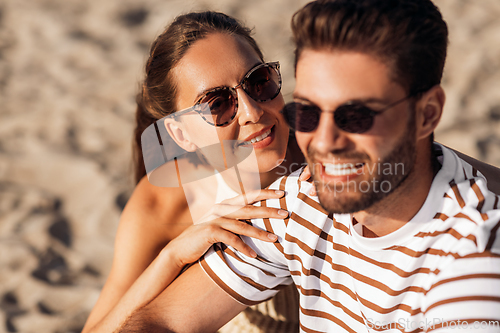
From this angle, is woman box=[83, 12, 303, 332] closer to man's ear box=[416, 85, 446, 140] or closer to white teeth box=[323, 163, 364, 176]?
white teeth box=[323, 163, 364, 176]

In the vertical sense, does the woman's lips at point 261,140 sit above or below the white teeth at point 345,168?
above

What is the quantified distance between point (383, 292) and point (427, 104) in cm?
65

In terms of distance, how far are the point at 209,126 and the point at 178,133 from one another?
1.05ft

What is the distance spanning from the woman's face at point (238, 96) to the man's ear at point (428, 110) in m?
0.82

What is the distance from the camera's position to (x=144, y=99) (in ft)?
7.88

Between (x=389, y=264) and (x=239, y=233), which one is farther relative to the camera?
(x=239, y=233)

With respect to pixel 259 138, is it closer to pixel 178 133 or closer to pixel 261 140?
pixel 261 140

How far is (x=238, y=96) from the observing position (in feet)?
6.34

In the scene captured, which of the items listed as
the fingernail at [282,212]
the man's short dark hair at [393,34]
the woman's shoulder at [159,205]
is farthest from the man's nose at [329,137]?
the woman's shoulder at [159,205]

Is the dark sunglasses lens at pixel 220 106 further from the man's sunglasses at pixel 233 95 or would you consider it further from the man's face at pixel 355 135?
the man's face at pixel 355 135

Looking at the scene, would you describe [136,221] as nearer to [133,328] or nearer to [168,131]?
[168,131]

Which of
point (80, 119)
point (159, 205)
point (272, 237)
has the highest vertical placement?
point (80, 119)

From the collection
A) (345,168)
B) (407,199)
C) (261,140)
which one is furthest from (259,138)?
(407,199)

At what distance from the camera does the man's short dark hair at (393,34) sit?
1219 mm
